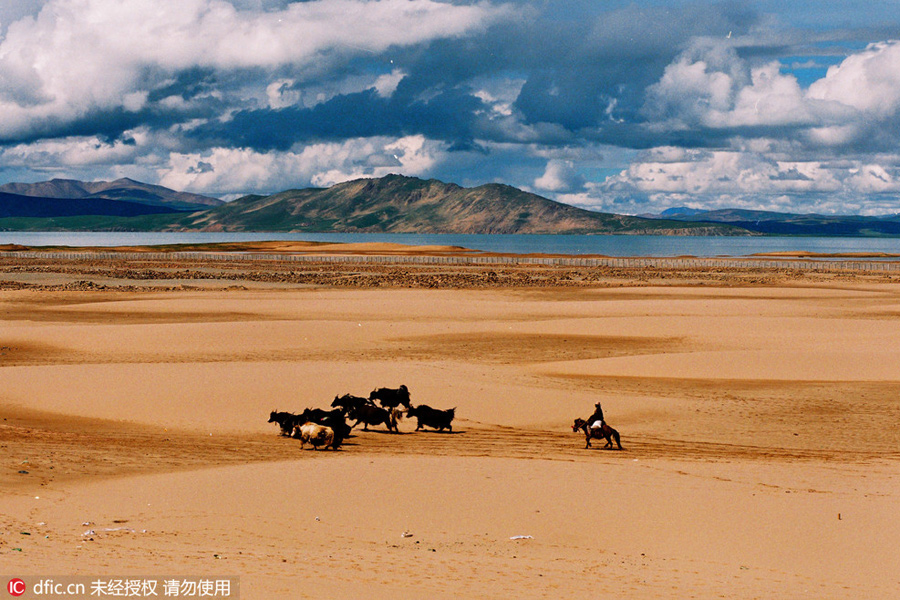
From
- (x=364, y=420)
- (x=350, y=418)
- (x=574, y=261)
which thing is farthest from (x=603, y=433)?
(x=574, y=261)

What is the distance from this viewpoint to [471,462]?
13586mm

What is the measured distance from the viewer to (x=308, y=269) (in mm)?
88438

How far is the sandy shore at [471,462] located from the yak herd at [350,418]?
41 centimetres

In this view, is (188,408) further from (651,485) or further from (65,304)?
(65,304)

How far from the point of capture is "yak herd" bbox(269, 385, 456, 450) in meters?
15.2

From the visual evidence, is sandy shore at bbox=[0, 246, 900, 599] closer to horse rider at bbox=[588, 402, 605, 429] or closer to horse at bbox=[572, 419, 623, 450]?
horse at bbox=[572, 419, 623, 450]

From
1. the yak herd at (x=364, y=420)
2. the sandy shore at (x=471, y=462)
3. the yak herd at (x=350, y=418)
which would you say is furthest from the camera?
the yak herd at (x=350, y=418)

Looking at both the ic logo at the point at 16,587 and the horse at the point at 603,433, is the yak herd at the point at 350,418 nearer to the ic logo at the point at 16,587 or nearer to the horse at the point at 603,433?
the horse at the point at 603,433

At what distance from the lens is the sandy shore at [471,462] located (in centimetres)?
884

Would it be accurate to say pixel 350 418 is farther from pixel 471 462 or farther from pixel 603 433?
pixel 603 433

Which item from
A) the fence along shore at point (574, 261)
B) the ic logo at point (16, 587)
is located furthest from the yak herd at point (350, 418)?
the fence along shore at point (574, 261)

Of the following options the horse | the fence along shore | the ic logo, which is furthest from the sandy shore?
the fence along shore

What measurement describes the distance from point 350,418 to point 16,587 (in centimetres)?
1022

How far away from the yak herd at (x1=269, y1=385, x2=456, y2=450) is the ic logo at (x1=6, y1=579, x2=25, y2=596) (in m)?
7.87
